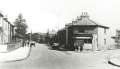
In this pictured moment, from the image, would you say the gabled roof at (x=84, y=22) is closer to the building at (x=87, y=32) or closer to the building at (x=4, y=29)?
the building at (x=87, y=32)

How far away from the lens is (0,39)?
163ft

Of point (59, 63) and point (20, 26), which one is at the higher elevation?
point (20, 26)

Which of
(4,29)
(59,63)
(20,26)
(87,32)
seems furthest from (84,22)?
(20,26)

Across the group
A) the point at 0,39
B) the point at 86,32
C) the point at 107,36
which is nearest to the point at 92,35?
the point at 86,32

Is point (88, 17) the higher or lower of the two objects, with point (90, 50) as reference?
higher

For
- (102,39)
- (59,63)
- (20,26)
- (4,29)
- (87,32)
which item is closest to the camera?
(59,63)

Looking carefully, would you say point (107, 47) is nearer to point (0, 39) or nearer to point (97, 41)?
point (97, 41)

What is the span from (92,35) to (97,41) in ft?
8.87

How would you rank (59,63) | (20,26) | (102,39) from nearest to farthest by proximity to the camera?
(59,63), (102,39), (20,26)

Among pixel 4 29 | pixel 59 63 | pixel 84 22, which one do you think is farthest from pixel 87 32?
pixel 59 63

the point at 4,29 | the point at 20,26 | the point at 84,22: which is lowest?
the point at 4,29

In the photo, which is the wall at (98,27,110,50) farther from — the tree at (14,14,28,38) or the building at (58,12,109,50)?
the tree at (14,14,28,38)

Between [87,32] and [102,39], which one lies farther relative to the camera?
[102,39]

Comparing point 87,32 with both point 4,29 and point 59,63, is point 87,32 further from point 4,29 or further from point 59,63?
point 59,63
